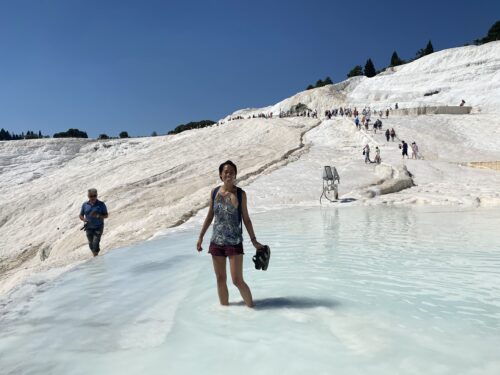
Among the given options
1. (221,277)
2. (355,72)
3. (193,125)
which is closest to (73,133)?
(193,125)

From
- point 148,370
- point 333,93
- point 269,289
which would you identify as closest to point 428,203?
point 269,289

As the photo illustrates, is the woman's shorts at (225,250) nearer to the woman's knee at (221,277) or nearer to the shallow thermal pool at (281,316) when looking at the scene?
the woman's knee at (221,277)

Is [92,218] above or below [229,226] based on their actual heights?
below

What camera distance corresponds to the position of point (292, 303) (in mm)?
4402

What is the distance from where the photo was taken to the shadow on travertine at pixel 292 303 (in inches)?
169

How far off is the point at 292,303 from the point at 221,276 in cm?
80

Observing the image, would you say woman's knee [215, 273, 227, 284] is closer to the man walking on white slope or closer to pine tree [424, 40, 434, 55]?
the man walking on white slope

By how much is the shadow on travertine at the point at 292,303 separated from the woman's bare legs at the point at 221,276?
0.21 meters

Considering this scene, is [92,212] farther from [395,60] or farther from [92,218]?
[395,60]

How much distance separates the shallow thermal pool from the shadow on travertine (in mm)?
20

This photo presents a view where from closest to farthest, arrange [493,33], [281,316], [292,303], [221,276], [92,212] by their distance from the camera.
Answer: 1. [281,316]
2. [221,276]
3. [292,303]
4. [92,212]
5. [493,33]

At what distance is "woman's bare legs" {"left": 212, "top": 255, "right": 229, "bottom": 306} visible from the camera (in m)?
4.16

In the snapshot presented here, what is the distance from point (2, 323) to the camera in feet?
13.7

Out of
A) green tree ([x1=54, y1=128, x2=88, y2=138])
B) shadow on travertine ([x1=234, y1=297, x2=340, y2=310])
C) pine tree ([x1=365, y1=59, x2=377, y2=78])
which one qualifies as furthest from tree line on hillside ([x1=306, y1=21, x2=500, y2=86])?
shadow on travertine ([x1=234, y1=297, x2=340, y2=310])
